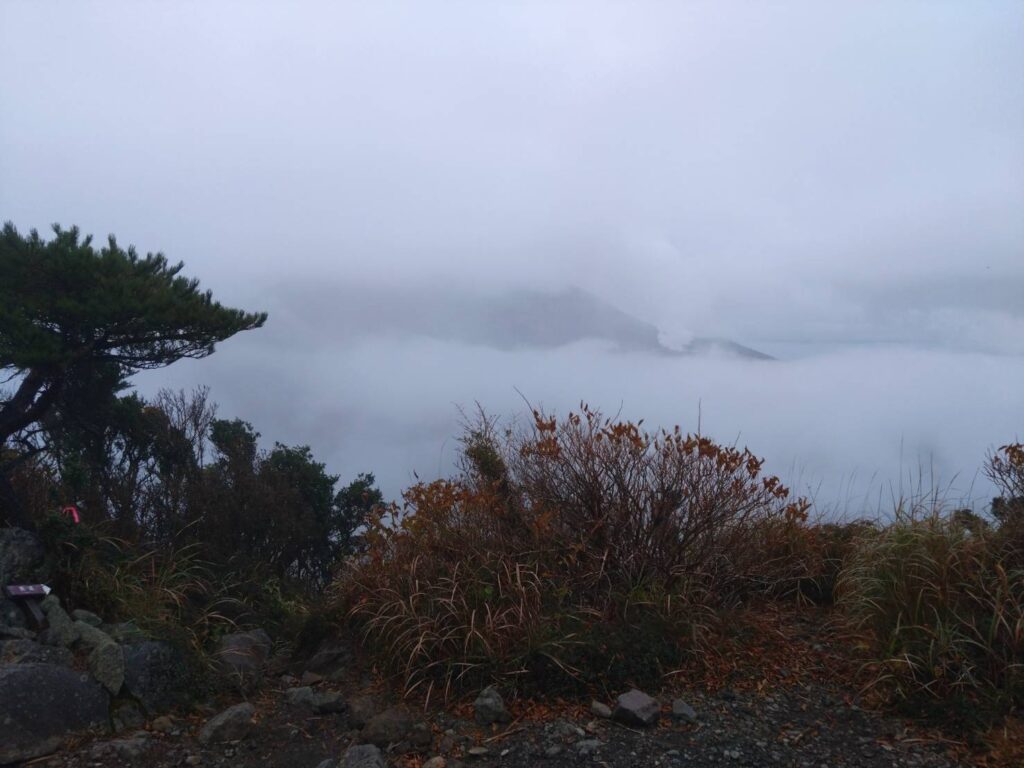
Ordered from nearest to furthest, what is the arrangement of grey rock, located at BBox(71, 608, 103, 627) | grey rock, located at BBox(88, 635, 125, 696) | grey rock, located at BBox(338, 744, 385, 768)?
grey rock, located at BBox(338, 744, 385, 768), grey rock, located at BBox(88, 635, 125, 696), grey rock, located at BBox(71, 608, 103, 627)

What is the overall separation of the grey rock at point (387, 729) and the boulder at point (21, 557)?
2.97 m

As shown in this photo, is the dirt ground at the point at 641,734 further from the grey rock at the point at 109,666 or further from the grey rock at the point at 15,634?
the grey rock at the point at 15,634

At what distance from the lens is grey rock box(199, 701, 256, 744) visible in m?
5.62

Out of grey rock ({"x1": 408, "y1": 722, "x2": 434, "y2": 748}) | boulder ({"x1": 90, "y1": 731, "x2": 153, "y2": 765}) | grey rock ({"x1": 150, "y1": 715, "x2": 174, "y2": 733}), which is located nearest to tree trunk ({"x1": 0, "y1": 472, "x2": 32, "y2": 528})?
grey rock ({"x1": 150, "y1": 715, "x2": 174, "y2": 733})

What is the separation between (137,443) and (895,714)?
7644 millimetres

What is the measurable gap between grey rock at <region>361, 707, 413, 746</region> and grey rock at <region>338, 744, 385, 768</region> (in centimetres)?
22

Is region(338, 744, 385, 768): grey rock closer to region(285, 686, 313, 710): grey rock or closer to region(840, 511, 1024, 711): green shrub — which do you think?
region(285, 686, 313, 710): grey rock

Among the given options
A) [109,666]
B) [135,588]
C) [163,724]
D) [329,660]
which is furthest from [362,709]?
[135,588]

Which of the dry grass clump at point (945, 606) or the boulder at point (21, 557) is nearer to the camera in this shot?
the dry grass clump at point (945, 606)

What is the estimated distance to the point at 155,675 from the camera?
6.10 metres

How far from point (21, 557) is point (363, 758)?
3.35m

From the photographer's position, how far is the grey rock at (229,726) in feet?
18.5

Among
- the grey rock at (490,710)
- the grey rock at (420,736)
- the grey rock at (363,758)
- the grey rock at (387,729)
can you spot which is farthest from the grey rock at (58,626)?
the grey rock at (490,710)

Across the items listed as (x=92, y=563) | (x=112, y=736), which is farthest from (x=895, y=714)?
(x=92, y=563)
